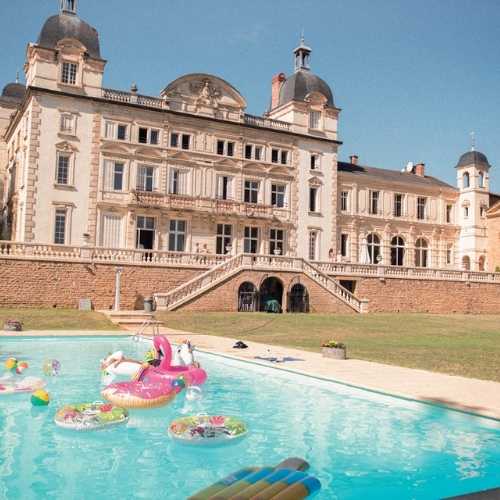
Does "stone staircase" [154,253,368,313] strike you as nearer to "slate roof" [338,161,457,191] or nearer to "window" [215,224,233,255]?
"window" [215,224,233,255]

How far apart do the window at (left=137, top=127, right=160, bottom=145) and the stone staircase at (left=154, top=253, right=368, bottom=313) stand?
1129cm

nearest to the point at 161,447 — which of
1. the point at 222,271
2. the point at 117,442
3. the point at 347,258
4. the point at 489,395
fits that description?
the point at 117,442

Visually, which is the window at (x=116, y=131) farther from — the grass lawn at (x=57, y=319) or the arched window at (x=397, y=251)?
the arched window at (x=397, y=251)

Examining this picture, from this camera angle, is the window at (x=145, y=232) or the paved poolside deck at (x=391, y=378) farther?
the window at (x=145, y=232)

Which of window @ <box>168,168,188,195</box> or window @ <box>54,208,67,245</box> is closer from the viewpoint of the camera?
window @ <box>54,208,67,245</box>

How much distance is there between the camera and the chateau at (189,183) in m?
35.2

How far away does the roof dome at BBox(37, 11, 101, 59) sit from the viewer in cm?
3688

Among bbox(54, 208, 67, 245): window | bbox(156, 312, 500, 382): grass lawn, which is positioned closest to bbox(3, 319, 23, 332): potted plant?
bbox(156, 312, 500, 382): grass lawn

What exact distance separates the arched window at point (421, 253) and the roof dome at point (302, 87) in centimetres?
1588

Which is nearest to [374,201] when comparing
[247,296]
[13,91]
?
[247,296]

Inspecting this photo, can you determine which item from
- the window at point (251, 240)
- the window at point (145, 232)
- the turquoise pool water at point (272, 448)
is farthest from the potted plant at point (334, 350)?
the window at point (251, 240)

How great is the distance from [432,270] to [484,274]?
19.1 ft

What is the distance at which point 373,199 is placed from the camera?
A: 51.1 metres

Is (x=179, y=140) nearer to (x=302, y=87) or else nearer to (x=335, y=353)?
(x=302, y=87)
